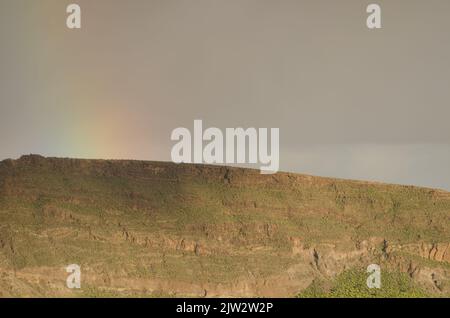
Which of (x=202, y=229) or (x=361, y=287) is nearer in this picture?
(x=361, y=287)

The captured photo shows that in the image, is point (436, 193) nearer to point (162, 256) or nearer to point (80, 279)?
point (162, 256)

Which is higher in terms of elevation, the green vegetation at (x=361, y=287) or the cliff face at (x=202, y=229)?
the cliff face at (x=202, y=229)

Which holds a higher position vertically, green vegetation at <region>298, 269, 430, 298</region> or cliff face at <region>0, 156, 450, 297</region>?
cliff face at <region>0, 156, 450, 297</region>

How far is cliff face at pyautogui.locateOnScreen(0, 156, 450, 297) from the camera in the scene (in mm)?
104938

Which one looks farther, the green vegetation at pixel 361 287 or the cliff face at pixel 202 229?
the cliff face at pixel 202 229

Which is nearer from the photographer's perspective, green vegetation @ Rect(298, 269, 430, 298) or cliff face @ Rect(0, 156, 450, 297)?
green vegetation @ Rect(298, 269, 430, 298)

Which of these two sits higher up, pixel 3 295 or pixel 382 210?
pixel 382 210

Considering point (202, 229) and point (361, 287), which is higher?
point (202, 229)

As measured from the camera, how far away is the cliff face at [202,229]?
105 metres

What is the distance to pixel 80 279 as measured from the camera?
10162cm

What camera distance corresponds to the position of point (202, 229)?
11156 cm

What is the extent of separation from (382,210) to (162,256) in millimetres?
19357

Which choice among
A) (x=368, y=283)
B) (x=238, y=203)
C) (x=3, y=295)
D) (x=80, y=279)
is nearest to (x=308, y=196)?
(x=238, y=203)
